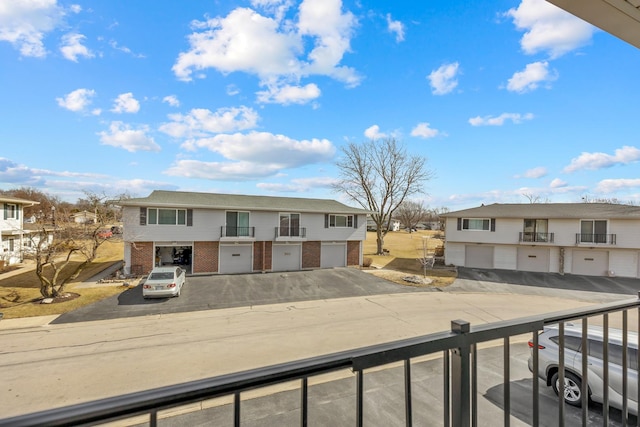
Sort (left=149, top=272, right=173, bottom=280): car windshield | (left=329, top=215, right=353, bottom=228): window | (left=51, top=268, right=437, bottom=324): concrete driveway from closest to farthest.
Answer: (left=51, top=268, right=437, bottom=324): concrete driveway, (left=149, top=272, right=173, bottom=280): car windshield, (left=329, top=215, right=353, bottom=228): window

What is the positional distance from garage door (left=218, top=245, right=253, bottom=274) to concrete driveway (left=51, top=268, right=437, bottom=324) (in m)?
1.18

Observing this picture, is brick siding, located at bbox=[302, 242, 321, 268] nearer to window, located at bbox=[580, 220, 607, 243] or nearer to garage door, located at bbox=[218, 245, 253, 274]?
garage door, located at bbox=[218, 245, 253, 274]

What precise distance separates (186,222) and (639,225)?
98.0 ft

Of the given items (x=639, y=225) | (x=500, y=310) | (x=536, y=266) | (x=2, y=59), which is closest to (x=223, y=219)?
(x=2, y=59)

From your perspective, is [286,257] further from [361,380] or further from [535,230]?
[361,380]

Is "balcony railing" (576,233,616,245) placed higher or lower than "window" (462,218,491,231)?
lower

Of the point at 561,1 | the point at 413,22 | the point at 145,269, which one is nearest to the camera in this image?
the point at 561,1

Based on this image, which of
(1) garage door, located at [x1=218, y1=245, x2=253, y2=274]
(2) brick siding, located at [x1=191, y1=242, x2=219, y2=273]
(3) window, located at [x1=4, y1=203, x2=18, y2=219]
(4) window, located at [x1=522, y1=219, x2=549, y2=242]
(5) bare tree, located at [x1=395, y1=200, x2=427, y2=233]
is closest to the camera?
(2) brick siding, located at [x1=191, y1=242, x2=219, y2=273]

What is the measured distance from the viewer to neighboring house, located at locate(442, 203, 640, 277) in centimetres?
2116

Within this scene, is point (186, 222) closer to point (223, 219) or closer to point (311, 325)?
point (223, 219)

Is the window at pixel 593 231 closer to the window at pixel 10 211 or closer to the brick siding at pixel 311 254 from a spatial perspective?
the brick siding at pixel 311 254

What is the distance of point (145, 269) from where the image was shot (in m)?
18.6

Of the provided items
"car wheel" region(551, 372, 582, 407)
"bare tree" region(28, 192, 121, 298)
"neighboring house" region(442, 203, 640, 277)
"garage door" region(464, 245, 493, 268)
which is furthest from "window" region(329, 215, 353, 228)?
"car wheel" region(551, 372, 582, 407)

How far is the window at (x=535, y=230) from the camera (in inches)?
896
